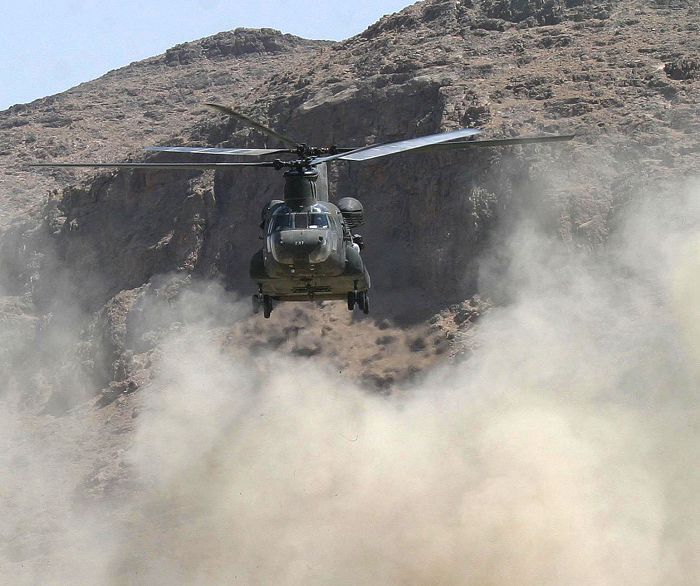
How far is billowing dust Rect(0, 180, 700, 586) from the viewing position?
84.0ft

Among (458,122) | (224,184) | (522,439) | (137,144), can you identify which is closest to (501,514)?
(522,439)

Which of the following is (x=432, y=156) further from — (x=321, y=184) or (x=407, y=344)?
A: (x=321, y=184)

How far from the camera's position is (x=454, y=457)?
29.1 meters

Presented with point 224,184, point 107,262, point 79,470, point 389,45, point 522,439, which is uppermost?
point 389,45

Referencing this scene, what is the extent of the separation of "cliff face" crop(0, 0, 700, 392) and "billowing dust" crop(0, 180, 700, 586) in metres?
1.78

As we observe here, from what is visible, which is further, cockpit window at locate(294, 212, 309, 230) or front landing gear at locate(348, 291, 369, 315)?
front landing gear at locate(348, 291, 369, 315)

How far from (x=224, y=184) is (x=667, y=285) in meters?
16.9

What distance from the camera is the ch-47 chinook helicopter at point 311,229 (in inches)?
734

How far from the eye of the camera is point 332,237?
62.6 ft

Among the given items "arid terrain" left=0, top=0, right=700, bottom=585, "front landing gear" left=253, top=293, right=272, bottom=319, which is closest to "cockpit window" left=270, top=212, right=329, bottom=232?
"front landing gear" left=253, top=293, right=272, bottom=319

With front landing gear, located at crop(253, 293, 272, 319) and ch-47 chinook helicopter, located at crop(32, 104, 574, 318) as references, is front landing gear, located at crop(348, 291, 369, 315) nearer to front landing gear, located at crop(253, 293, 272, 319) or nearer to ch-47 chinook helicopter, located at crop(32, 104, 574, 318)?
ch-47 chinook helicopter, located at crop(32, 104, 574, 318)

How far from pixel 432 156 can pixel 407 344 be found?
6.75 m

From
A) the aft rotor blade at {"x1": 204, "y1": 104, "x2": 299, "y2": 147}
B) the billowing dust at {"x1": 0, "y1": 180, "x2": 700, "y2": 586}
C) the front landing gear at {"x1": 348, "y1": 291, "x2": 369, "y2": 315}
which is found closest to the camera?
the aft rotor blade at {"x1": 204, "y1": 104, "x2": 299, "y2": 147}

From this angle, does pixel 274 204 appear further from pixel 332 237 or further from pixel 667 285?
pixel 667 285
